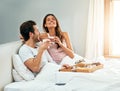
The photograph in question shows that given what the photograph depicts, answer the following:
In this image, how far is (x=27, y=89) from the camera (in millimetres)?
2295

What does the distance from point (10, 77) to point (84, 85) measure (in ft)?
2.62

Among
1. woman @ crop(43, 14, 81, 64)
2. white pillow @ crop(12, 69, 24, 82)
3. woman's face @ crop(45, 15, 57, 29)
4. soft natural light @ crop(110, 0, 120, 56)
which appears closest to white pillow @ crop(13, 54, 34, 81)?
white pillow @ crop(12, 69, 24, 82)

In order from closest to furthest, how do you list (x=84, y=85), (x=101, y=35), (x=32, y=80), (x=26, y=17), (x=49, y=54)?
(x=84, y=85)
(x=32, y=80)
(x=49, y=54)
(x=101, y=35)
(x=26, y=17)

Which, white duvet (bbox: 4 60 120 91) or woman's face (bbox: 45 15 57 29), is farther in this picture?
woman's face (bbox: 45 15 57 29)

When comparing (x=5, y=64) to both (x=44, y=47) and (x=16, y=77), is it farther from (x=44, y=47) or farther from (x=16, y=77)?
(x=44, y=47)

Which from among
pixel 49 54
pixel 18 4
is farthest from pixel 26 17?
pixel 49 54

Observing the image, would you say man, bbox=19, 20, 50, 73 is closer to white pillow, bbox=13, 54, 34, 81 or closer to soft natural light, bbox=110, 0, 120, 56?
white pillow, bbox=13, 54, 34, 81

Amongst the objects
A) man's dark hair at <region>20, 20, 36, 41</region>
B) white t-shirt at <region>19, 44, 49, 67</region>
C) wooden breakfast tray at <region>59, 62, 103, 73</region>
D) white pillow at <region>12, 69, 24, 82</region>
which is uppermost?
man's dark hair at <region>20, 20, 36, 41</region>

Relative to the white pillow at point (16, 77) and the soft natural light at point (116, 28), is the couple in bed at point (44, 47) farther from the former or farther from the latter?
the soft natural light at point (116, 28)

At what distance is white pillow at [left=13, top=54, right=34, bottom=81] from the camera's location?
2.61m

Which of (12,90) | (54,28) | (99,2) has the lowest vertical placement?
(12,90)

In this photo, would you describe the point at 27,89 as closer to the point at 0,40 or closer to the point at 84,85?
the point at 84,85

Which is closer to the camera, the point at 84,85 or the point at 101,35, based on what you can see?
the point at 84,85

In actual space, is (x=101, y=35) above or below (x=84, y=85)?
above
